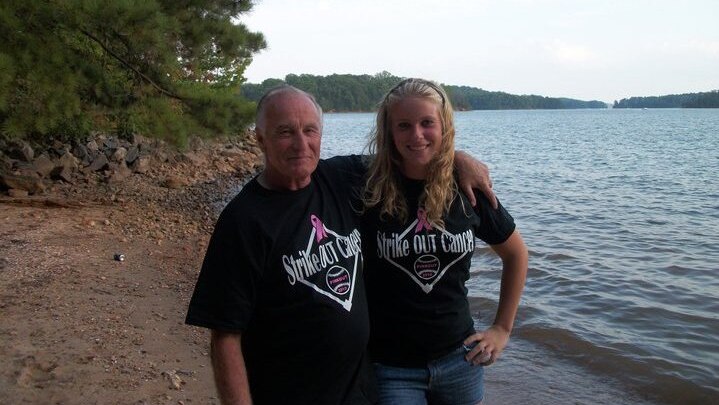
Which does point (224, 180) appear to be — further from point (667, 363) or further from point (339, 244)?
point (339, 244)

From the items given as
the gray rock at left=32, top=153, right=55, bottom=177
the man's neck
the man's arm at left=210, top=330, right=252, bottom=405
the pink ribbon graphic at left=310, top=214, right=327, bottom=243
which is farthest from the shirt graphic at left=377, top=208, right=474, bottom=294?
the gray rock at left=32, top=153, right=55, bottom=177

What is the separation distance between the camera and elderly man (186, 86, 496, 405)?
214cm

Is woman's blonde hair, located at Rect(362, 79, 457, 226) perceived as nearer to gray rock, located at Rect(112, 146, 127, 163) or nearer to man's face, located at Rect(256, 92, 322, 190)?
man's face, located at Rect(256, 92, 322, 190)

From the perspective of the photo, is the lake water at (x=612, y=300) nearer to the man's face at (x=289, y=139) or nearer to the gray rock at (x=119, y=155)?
the man's face at (x=289, y=139)

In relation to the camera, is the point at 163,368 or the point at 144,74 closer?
the point at 163,368

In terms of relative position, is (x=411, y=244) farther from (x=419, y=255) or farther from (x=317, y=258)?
(x=317, y=258)

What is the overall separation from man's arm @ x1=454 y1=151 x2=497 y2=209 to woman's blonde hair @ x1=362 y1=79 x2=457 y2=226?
60 millimetres

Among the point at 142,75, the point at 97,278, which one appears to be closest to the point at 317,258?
the point at 97,278

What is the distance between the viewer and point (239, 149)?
982 inches

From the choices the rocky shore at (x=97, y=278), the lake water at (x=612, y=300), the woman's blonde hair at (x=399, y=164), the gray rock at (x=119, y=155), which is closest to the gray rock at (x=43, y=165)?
the rocky shore at (x=97, y=278)

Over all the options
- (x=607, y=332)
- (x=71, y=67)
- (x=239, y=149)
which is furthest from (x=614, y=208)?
(x=239, y=149)

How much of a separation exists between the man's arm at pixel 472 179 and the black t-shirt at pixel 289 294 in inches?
25.4

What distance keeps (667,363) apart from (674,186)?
51.9ft

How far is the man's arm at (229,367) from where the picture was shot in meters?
2.16
